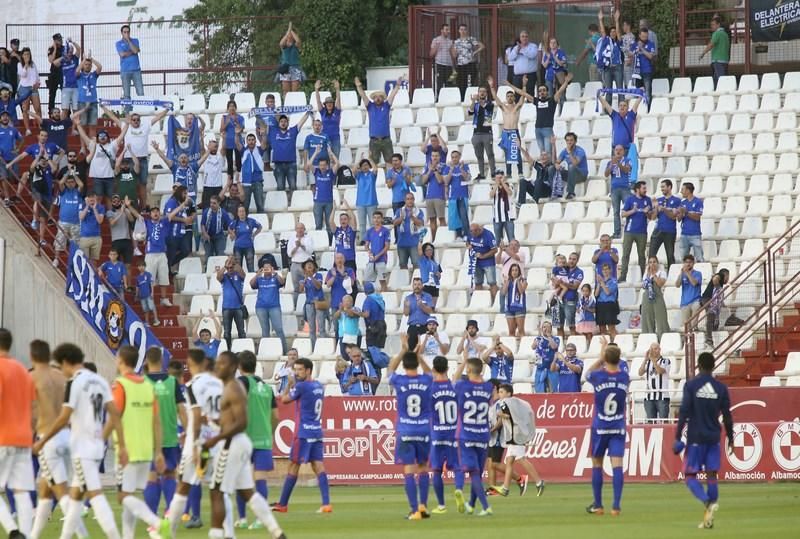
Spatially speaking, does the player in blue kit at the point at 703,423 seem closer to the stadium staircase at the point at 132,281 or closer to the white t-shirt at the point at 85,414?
the white t-shirt at the point at 85,414

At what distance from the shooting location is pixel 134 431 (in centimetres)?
1684

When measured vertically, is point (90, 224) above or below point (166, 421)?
above

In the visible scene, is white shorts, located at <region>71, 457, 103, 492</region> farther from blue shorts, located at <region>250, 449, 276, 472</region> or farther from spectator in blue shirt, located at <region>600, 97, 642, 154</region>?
spectator in blue shirt, located at <region>600, 97, 642, 154</region>

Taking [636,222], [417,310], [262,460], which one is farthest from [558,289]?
[262,460]

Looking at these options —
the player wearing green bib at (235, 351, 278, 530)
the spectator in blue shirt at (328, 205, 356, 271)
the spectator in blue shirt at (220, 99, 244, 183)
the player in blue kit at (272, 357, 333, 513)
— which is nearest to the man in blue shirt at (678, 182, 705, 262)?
the spectator in blue shirt at (328, 205, 356, 271)

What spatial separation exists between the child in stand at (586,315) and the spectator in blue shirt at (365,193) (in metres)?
5.57

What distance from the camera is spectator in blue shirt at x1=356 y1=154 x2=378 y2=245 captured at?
116 feet

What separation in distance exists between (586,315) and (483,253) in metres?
2.82

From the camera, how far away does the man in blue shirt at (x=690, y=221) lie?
107ft

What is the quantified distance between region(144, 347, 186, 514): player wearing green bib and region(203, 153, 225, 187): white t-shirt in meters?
16.7

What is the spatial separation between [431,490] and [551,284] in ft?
22.3

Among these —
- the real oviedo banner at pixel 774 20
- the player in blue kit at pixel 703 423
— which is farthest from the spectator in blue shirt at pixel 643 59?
the player in blue kit at pixel 703 423

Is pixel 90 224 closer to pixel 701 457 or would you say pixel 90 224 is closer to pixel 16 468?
pixel 701 457

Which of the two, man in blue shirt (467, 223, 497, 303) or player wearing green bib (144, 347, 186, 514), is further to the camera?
man in blue shirt (467, 223, 497, 303)
